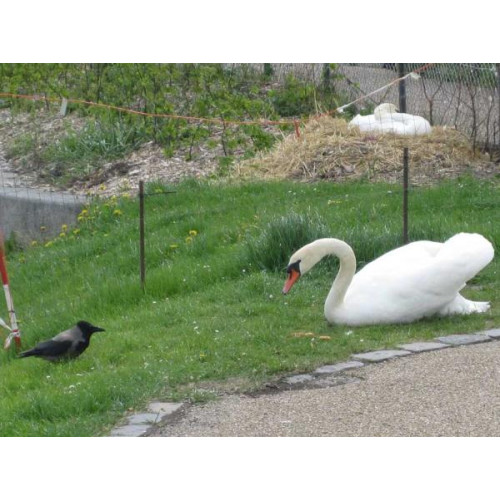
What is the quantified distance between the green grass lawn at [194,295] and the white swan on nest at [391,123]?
5.56 ft

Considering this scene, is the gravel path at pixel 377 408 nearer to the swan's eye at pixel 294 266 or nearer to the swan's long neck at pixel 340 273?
the swan's long neck at pixel 340 273

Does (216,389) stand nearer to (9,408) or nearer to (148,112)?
(9,408)

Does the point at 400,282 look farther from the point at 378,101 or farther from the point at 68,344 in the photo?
the point at 378,101

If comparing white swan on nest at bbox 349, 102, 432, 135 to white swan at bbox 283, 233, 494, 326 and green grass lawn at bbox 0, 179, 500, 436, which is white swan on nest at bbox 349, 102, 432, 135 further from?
white swan at bbox 283, 233, 494, 326

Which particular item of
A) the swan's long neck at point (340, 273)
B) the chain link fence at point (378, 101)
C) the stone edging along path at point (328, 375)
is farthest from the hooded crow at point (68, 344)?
the chain link fence at point (378, 101)

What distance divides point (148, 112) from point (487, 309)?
339 inches

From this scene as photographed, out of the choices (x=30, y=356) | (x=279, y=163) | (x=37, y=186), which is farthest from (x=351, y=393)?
(x=37, y=186)

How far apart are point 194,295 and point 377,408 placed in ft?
10.9

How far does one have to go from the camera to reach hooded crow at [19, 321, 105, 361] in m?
8.28

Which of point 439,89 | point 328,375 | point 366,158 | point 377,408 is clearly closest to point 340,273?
point 328,375

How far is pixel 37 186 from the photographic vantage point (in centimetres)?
1586

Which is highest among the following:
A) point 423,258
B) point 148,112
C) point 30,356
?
point 148,112

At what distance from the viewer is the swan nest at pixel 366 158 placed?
528 inches

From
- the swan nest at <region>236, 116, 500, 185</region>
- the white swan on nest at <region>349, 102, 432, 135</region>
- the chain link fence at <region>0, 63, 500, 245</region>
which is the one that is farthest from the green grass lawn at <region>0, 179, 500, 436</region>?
the white swan on nest at <region>349, 102, 432, 135</region>
